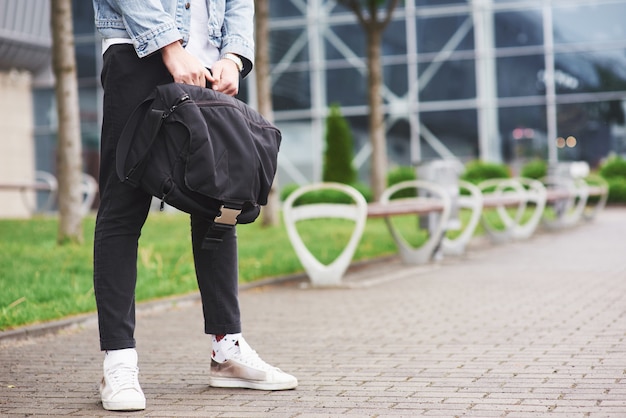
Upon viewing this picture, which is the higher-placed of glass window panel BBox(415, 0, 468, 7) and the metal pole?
glass window panel BBox(415, 0, 468, 7)

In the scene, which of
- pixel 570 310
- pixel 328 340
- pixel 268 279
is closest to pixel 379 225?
pixel 268 279

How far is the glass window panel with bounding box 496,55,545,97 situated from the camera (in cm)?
2692

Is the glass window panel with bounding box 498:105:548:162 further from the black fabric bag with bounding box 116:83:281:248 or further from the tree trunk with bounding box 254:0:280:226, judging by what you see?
the black fabric bag with bounding box 116:83:281:248

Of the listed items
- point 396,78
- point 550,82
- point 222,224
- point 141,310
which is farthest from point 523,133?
point 222,224

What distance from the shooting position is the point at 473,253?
11.7 metres

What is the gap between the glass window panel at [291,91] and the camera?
93.0 ft

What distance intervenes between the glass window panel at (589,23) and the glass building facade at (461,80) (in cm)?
2

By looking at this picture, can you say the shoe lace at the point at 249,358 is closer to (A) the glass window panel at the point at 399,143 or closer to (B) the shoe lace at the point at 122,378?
(B) the shoe lace at the point at 122,378

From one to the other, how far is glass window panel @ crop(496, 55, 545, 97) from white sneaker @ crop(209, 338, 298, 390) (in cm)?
2381

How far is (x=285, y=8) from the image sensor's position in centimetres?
2855

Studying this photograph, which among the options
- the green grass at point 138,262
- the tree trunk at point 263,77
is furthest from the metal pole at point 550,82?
the tree trunk at point 263,77

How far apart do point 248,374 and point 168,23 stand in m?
1.31

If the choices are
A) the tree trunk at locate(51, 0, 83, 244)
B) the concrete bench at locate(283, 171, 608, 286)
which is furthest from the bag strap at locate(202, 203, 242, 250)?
the tree trunk at locate(51, 0, 83, 244)

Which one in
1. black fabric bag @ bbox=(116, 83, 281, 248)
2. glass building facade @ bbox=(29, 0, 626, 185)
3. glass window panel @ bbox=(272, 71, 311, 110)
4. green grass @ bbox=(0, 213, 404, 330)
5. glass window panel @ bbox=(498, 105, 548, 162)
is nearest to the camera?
black fabric bag @ bbox=(116, 83, 281, 248)
